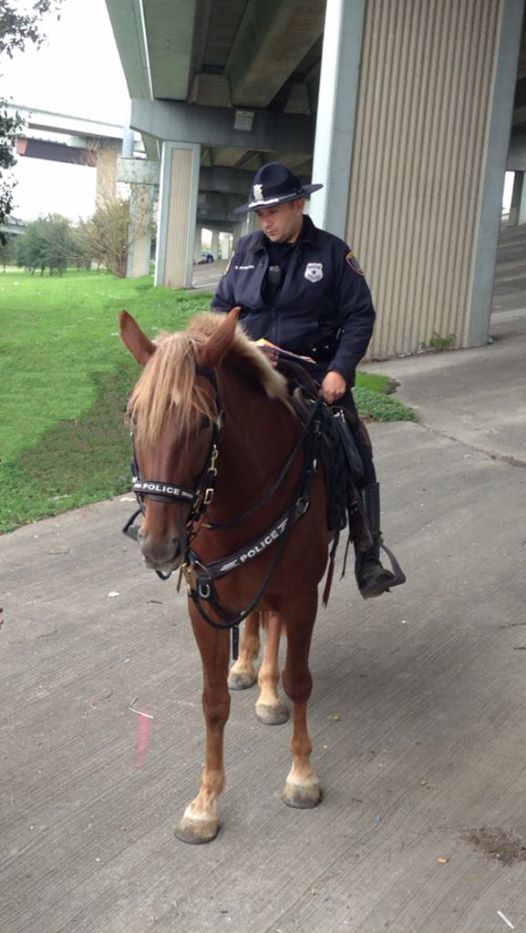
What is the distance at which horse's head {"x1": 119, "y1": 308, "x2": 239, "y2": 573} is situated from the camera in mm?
2771

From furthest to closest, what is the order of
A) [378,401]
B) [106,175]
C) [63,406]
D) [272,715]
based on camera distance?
1. [106,175]
2. [63,406]
3. [378,401]
4. [272,715]

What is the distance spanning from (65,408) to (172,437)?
27.0 ft

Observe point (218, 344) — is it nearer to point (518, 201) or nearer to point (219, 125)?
point (219, 125)

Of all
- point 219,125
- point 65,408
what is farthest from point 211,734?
point 219,125

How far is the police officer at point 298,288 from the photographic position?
4.03m

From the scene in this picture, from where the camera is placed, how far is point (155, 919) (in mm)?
3090

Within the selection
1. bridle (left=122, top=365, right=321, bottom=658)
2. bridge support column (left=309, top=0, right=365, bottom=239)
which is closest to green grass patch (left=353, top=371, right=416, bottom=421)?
bridge support column (left=309, top=0, right=365, bottom=239)

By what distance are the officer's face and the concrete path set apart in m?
2.29

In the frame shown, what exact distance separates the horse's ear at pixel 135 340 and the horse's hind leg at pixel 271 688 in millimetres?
1796

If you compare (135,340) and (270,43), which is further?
(270,43)

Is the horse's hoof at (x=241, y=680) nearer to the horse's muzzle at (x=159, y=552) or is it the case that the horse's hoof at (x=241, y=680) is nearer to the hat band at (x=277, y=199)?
the horse's muzzle at (x=159, y=552)

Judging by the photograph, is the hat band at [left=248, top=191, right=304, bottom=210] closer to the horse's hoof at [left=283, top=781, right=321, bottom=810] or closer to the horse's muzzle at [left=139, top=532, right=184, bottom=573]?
the horse's muzzle at [left=139, top=532, right=184, bottom=573]

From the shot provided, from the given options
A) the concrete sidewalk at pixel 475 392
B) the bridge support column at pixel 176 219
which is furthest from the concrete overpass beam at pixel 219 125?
the concrete sidewalk at pixel 475 392

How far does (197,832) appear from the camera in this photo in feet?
11.4
